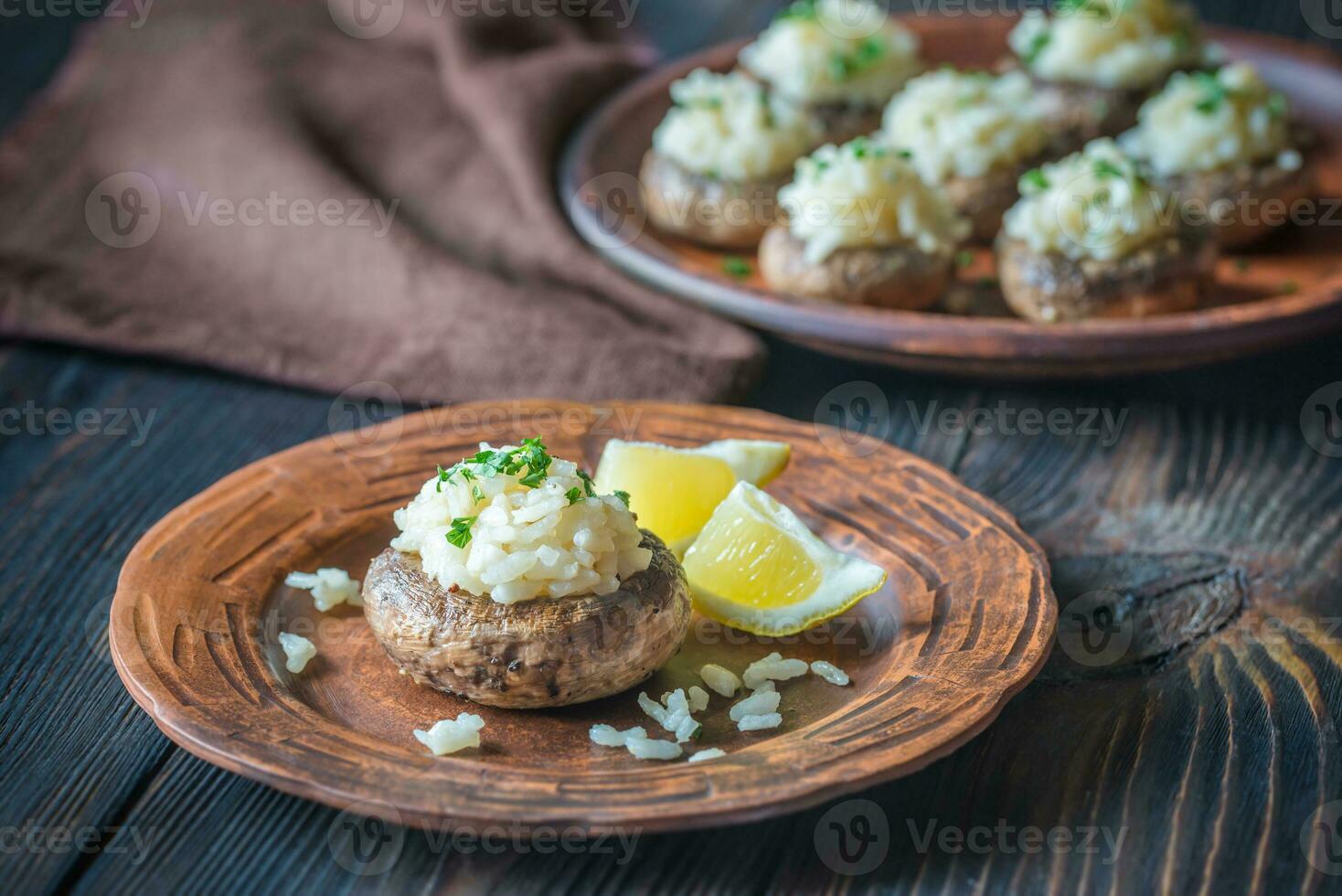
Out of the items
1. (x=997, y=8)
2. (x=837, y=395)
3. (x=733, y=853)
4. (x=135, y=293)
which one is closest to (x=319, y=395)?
(x=135, y=293)

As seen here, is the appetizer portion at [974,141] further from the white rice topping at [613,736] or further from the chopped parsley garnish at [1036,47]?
the white rice topping at [613,736]

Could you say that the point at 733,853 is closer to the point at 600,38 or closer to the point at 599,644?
the point at 599,644

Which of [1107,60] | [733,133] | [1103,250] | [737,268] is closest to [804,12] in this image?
[733,133]

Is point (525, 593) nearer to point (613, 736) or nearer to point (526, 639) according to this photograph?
point (526, 639)

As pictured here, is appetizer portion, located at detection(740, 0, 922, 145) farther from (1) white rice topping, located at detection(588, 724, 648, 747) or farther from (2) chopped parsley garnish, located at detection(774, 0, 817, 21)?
(1) white rice topping, located at detection(588, 724, 648, 747)

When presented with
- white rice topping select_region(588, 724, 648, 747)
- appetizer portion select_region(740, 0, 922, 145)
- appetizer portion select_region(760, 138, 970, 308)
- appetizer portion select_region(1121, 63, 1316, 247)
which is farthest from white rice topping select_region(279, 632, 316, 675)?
appetizer portion select_region(1121, 63, 1316, 247)

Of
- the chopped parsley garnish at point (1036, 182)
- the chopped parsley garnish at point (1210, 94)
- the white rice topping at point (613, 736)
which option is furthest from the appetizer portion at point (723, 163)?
the white rice topping at point (613, 736)
